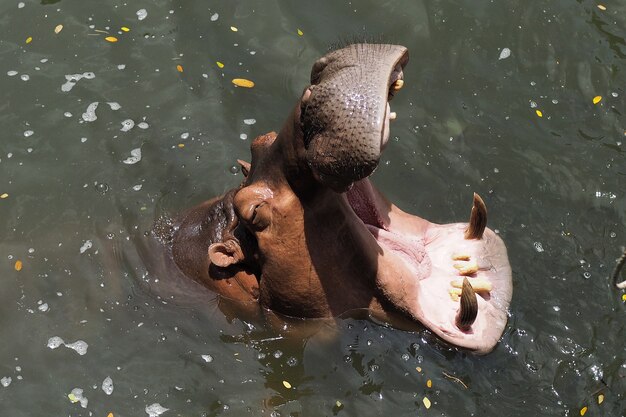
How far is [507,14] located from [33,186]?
5107 millimetres

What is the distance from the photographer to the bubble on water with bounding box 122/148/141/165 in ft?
26.2

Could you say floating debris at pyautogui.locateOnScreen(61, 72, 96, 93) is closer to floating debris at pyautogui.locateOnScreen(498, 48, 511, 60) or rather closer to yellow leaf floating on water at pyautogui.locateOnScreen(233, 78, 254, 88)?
yellow leaf floating on water at pyautogui.locateOnScreen(233, 78, 254, 88)

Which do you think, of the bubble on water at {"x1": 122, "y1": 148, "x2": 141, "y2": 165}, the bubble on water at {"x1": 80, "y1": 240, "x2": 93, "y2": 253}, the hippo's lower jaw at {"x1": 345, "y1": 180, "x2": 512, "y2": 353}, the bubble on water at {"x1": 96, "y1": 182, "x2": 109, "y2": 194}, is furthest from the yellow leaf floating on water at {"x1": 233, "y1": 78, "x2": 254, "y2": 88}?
the hippo's lower jaw at {"x1": 345, "y1": 180, "x2": 512, "y2": 353}

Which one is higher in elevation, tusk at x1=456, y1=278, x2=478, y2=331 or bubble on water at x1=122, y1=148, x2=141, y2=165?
tusk at x1=456, y1=278, x2=478, y2=331

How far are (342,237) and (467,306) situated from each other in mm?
865

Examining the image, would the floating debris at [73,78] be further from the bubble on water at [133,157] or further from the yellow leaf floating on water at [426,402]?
the yellow leaf floating on water at [426,402]

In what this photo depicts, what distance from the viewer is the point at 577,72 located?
8805 mm

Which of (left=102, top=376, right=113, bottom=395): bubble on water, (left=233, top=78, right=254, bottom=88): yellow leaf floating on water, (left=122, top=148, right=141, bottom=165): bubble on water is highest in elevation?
(left=233, top=78, right=254, bottom=88): yellow leaf floating on water

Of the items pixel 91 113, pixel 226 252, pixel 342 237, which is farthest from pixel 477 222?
pixel 91 113

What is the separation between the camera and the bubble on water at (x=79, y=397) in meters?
6.52

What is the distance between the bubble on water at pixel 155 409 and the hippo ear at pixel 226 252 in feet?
5.05

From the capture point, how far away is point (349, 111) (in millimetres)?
4422

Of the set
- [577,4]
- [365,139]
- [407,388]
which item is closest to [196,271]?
[407,388]

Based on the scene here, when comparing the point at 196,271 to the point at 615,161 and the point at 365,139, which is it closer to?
the point at 365,139
